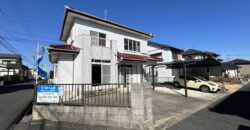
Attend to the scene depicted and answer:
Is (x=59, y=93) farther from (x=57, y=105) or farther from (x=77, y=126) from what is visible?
(x=77, y=126)

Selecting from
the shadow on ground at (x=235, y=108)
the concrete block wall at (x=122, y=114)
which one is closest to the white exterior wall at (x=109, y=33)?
the concrete block wall at (x=122, y=114)

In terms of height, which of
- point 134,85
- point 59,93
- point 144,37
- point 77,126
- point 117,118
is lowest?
point 77,126

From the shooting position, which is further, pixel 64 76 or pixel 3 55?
pixel 3 55

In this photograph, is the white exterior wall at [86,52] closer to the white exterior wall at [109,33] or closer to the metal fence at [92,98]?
the white exterior wall at [109,33]

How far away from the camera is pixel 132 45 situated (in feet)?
39.0

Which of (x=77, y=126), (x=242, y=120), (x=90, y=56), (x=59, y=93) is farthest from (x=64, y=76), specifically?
(x=242, y=120)

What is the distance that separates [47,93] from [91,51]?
13.3 feet

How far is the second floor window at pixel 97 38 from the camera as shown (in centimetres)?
861

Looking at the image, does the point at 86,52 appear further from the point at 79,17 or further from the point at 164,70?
the point at 164,70

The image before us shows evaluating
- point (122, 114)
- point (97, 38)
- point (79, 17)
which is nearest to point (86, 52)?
point (97, 38)

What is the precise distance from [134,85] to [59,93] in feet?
11.5

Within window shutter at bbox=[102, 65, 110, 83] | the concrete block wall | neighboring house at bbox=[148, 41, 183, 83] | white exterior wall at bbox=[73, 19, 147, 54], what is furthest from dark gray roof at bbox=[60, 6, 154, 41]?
neighboring house at bbox=[148, 41, 183, 83]

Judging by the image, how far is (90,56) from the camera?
7715 mm

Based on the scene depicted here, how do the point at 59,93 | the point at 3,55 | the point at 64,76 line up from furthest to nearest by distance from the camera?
1. the point at 3,55
2. the point at 64,76
3. the point at 59,93
